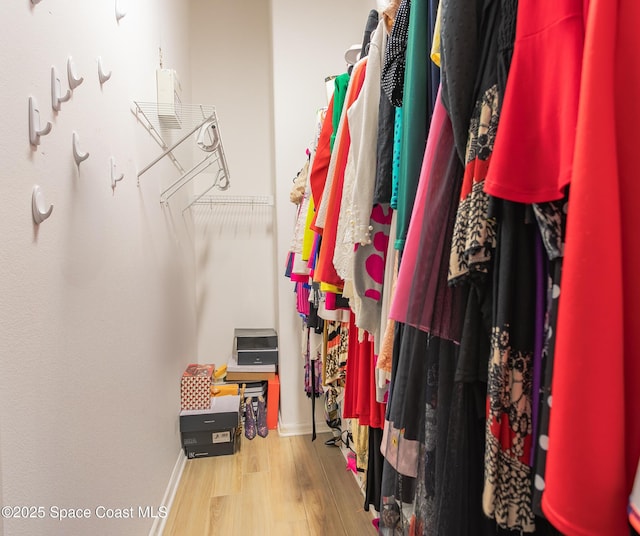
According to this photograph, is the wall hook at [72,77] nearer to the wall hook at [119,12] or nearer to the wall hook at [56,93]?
the wall hook at [56,93]

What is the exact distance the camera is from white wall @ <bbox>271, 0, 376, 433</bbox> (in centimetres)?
237

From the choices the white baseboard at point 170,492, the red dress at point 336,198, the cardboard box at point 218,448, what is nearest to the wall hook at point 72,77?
the red dress at point 336,198

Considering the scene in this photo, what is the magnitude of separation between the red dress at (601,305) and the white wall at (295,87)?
209cm

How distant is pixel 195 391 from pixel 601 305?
2.14 metres

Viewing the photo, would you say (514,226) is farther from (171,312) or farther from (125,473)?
(171,312)

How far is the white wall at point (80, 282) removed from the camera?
688mm

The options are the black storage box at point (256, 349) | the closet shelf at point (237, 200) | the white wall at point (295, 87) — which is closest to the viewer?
the white wall at point (295, 87)

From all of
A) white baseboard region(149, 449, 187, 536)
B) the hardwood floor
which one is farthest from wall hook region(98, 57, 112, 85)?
the hardwood floor

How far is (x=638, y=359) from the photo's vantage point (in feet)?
1.27

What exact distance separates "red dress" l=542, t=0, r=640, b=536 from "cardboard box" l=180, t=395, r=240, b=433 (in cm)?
200

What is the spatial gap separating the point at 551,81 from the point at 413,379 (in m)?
0.47

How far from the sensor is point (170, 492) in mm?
1769

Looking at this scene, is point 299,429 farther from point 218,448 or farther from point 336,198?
point 336,198

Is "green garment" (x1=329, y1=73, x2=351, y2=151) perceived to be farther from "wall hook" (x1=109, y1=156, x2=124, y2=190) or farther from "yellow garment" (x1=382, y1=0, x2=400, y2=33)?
"wall hook" (x1=109, y1=156, x2=124, y2=190)
